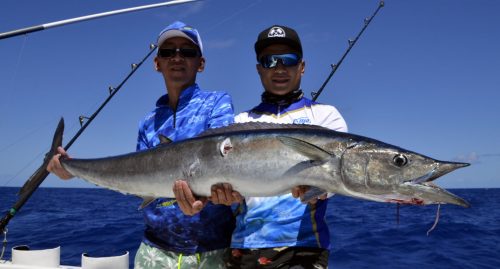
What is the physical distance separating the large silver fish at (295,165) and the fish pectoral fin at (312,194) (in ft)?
0.04

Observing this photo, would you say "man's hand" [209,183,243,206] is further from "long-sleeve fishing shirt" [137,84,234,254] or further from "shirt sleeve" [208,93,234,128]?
"shirt sleeve" [208,93,234,128]

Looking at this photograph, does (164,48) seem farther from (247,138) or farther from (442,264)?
(442,264)

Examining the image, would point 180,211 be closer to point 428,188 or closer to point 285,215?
point 285,215

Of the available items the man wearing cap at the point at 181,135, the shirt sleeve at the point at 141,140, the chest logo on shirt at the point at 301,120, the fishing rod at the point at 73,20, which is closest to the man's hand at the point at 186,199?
the man wearing cap at the point at 181,135

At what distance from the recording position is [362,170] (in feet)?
8.98

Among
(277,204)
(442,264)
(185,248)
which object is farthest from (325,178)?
(442,264)

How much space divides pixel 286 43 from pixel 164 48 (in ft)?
3.50

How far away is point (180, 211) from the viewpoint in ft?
10.7

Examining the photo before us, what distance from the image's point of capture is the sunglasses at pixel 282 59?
3.59 meters

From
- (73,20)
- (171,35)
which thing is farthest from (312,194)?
(73,20)

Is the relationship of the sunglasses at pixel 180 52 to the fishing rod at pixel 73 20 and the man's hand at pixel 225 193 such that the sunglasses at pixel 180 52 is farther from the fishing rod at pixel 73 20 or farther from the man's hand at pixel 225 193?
the fishing rod at pixel 73 20

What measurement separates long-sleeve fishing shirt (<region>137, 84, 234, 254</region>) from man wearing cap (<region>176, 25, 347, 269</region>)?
0.18 m

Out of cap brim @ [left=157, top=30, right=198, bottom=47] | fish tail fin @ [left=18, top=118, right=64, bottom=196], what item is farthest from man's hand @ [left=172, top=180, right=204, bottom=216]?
fish tail fin @ [left=18, top=118, right=64, bottom=196]

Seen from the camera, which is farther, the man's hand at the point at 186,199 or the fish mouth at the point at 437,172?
the man's hand at the point at 186,199
